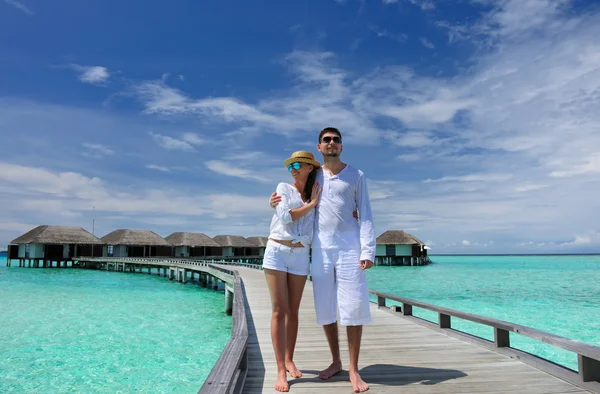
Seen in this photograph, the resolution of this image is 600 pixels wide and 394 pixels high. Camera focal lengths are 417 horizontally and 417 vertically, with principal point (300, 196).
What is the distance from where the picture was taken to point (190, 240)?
189 ft

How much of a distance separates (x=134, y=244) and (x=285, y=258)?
53044 millimetres

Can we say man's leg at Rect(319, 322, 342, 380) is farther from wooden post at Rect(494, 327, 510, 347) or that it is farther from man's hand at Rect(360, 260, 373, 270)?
wooden post at Rect(494, 327, 510, 347)

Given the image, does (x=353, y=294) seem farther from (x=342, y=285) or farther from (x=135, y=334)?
(x=135, y=334)

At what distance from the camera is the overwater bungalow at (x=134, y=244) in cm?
5228

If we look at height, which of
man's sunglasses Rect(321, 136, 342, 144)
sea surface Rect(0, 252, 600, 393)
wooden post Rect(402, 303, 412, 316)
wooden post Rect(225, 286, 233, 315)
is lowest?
sea surface Rect(0, 252, 600, 393)

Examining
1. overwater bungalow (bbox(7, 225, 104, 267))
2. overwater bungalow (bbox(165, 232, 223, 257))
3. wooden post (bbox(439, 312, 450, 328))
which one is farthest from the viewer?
overwater bungalow (bbox(165, 232, 223, 257))

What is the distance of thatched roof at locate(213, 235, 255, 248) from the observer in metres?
62.1

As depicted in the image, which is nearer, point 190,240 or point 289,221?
point 289,221

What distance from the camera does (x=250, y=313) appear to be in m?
8.49

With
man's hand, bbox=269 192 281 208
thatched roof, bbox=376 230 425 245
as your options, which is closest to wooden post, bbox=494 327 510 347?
man's hand, bbox=269 192 281 208

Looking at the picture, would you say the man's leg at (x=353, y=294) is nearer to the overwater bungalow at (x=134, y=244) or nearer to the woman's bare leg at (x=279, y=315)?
the woman's bare leg at (x=279, y=315)

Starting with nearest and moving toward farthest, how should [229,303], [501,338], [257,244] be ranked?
[501,338] < [229,303] < [257,244]

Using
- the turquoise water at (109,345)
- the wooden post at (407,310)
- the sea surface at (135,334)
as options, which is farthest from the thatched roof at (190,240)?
the wooden post at (407,310)

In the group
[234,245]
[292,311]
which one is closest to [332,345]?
[292,311]
